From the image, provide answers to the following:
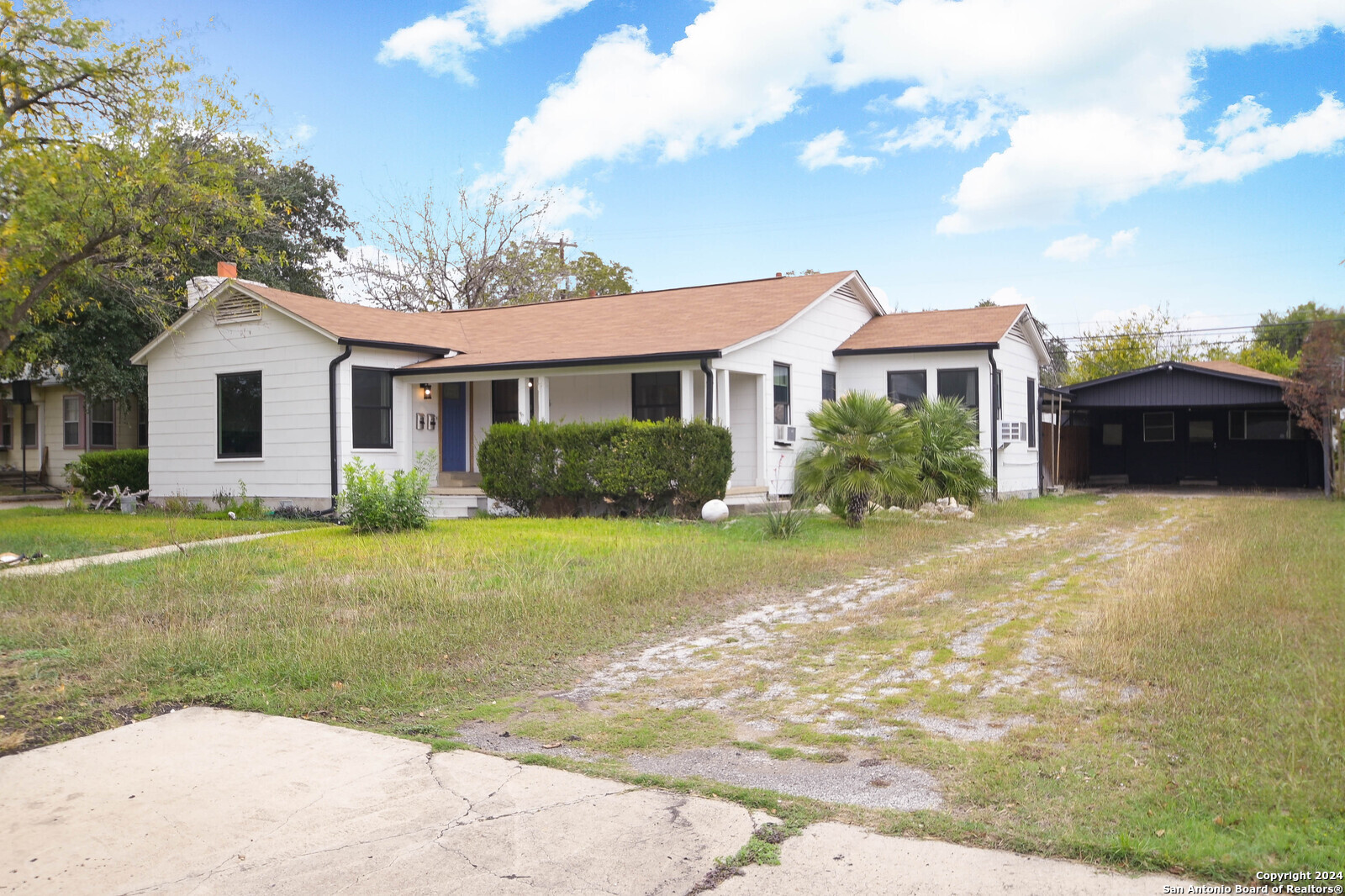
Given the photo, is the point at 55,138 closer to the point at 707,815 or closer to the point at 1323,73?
the point at 707,815

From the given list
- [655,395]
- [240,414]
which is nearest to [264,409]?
[240,414]

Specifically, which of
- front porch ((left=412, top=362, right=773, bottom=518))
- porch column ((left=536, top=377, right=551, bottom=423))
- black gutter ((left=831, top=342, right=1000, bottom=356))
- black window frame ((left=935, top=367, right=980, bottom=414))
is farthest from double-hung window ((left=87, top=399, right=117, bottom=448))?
black window frame ((left=935, top=367, right=980, bottom=414))

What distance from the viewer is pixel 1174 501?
2181 cm

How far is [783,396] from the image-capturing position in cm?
1931

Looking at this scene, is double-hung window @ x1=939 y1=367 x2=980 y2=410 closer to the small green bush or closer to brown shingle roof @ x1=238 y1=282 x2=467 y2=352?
brown shingle roof @ x1=238 y1=282 x2=467 y2=352

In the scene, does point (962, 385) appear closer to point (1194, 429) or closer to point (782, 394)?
point (782, 394)

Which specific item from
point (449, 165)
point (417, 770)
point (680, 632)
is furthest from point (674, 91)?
point (417, 770)

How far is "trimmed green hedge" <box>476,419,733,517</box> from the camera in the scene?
15891 millimetres

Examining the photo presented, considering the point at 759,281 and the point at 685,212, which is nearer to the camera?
the point at 759,281

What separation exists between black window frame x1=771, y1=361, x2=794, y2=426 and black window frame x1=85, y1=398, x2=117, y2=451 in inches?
758

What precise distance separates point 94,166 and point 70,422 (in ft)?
59.8

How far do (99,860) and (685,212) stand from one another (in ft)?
114

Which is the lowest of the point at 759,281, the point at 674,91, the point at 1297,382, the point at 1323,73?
the point at 1297,382

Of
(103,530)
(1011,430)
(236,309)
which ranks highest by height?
(236,309)
